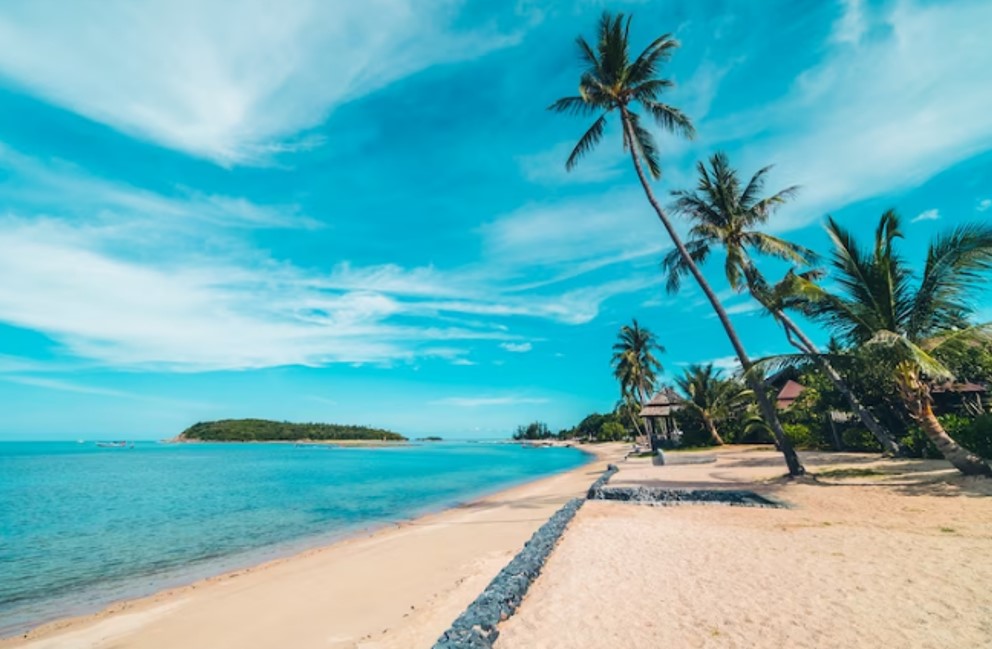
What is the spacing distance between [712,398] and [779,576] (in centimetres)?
2310

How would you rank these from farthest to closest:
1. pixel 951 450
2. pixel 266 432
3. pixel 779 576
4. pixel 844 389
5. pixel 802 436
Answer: pixel 266 432
pixel 802 436
pixel 844 389
pixel 951 450
pixel 779 576

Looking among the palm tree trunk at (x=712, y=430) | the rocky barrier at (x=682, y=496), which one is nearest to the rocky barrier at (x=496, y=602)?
the rocky barrier at (x=682, y=496)

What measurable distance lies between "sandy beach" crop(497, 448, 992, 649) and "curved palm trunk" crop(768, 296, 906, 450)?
3.61 m

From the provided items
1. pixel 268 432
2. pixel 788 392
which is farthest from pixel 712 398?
pixel 268 432

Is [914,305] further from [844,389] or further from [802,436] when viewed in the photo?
[802,436]

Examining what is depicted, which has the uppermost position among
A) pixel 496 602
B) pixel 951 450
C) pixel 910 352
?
pixel 910 352

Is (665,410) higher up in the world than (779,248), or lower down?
lower down

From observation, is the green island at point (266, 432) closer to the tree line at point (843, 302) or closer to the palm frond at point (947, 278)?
the tree line at point (843, 302)

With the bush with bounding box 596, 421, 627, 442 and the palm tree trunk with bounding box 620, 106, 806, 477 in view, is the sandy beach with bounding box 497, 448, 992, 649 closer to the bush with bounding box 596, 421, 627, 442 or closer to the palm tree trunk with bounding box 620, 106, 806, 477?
the palm tree trunk with bounding box 620, 106, 806, 477

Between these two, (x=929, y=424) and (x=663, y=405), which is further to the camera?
(x=663, y=405)

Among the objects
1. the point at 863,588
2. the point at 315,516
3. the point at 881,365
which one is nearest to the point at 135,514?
the point at 315,516

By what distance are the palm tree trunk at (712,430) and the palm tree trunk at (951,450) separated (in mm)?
16538

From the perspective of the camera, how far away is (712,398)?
2608cm

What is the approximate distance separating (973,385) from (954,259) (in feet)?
36.5
